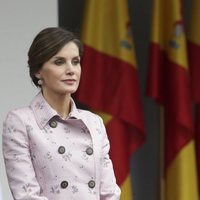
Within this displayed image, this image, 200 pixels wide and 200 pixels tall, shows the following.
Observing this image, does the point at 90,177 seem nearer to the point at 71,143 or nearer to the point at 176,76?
the point at 71,143

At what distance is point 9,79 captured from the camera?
95.4 inches

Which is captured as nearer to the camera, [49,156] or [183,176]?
[49,156]

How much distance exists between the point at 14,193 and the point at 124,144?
143cm

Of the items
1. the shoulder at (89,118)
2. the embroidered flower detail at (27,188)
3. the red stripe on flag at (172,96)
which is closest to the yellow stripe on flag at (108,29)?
the red stripe on flag at (172,96)

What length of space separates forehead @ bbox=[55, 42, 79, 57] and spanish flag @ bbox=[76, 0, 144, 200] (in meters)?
1.27

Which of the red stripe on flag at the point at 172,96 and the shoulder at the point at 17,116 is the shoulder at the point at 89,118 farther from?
the red stripe on flag at the point at 172,96

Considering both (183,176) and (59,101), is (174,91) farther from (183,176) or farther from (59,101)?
(59,101)

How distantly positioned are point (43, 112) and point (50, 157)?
11 centimetres

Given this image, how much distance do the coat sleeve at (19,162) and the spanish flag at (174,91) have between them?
143 cm

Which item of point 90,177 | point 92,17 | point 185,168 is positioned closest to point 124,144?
point 185,168

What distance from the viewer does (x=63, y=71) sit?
1391mm

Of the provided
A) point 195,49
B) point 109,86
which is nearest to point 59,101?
point 109,86

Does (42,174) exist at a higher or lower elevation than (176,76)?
higher

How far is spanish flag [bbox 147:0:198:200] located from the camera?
275 cm
